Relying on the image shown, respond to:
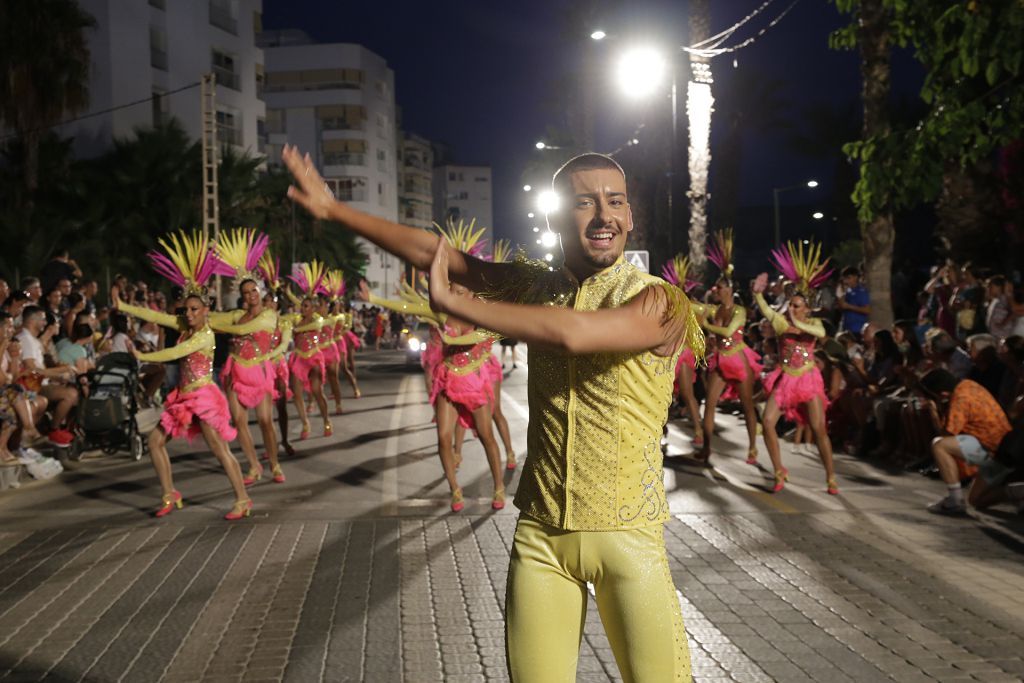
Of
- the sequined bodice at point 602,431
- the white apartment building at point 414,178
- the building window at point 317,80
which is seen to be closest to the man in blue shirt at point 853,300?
the sequined bodice at point 602,431

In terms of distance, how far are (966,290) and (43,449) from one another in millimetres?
12899

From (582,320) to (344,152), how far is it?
87.8 m

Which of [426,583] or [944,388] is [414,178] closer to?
[944,388]

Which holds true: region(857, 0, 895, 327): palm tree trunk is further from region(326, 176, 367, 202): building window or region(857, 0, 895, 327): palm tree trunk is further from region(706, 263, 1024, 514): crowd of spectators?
region(326, 176, 367, 202): building window

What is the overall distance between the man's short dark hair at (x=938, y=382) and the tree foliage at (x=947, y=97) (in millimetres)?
1884

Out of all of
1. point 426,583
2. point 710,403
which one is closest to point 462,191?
point 710,403

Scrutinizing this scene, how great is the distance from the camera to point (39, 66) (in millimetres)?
27719

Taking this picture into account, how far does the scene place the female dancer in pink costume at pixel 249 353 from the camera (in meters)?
10.5

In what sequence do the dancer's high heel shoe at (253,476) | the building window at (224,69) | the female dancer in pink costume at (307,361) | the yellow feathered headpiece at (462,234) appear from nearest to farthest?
1. the yellow feathered headpiece at (462,234)
2. the dancer's high heel shoe at (253,476)
3. the female dancer in pink costume at (307,361)
4. the building window at (224,69)

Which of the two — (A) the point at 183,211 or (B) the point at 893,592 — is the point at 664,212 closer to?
(A) the point at 183,211

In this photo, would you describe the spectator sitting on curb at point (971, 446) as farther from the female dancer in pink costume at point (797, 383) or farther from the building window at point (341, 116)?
the building window at point (341, 116)

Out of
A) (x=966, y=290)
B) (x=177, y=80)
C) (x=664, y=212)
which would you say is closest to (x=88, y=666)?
(x=966, y=290)

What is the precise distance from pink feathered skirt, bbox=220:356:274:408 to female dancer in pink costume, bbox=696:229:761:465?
4.95 m

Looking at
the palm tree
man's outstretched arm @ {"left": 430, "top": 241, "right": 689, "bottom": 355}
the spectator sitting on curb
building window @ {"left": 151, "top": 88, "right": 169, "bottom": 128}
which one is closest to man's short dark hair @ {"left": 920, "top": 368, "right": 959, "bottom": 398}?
the spectator sitting on curb
